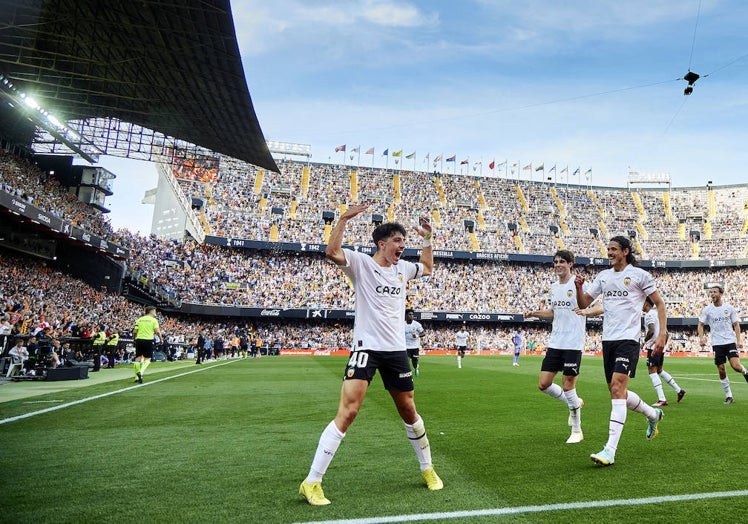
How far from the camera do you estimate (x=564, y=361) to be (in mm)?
7508

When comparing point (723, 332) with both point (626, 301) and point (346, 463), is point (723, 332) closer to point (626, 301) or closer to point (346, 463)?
point (626, 301)

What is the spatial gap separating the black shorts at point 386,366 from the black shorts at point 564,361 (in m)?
3.53

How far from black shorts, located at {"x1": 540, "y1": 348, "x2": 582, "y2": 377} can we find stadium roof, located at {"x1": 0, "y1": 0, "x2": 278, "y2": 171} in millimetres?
16143

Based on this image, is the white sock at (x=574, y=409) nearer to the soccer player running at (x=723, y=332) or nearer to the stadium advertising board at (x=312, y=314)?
the soccer player running at (x=723, y=332)

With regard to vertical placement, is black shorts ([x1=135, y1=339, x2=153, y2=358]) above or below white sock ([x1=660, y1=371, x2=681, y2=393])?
below

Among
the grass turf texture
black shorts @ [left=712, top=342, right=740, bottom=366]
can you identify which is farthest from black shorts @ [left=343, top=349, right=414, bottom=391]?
black shorts @ [left=712, top=342, right=740, bottom=366]

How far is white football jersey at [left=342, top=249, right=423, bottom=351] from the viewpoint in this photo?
4.66 metres

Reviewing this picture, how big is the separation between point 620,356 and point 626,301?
643 millimetres

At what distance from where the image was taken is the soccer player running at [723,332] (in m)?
10.9

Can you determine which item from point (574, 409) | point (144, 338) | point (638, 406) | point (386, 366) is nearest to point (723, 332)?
point (574, 409)

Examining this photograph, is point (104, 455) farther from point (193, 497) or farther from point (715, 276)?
point (715, 276)

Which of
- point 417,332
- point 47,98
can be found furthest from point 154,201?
point 417,332

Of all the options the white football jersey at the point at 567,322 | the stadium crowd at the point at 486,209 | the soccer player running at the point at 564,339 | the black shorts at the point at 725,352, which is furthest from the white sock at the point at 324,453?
the stadium crowd at the point at 486,209

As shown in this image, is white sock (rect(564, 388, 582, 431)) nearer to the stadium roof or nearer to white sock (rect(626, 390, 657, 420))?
white sock (rect(626, 390, 657, 420))
